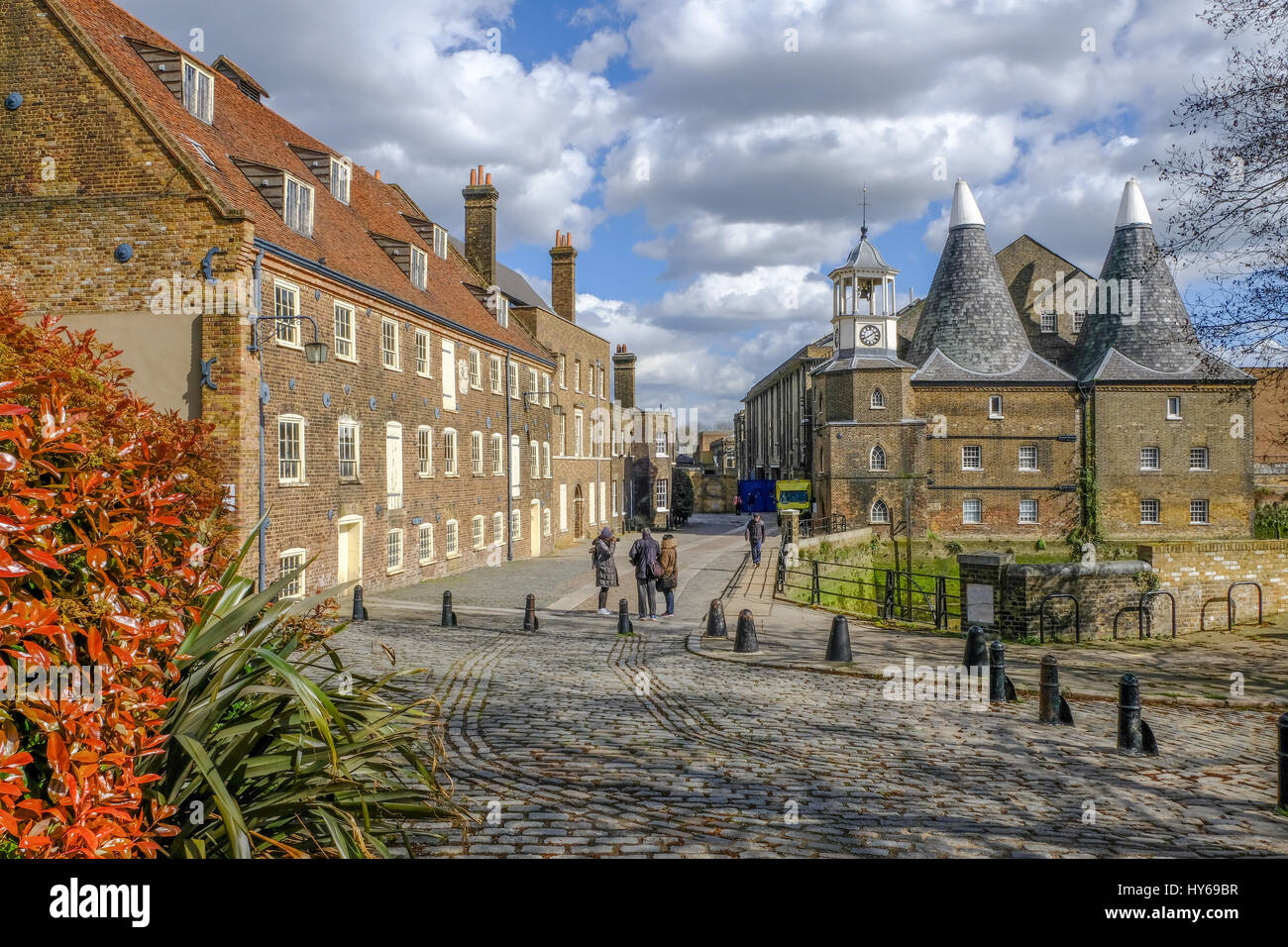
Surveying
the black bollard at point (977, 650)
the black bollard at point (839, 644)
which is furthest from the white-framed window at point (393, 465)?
the black bollard at point (977, 650)

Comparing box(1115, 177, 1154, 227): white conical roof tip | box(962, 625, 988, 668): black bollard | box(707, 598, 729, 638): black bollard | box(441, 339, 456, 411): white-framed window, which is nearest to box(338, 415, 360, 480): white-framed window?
box(441, 339, 456, 411): white-framed window

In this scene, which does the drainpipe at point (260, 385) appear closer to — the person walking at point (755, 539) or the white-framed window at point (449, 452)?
the white-framed window at point (449, 452)

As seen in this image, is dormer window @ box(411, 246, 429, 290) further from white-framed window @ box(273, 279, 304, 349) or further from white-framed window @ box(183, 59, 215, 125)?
white-framed window @ box(273, 279, 304, 349)

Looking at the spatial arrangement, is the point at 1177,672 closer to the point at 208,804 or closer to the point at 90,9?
the point at 208,804

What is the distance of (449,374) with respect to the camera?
26469 mm

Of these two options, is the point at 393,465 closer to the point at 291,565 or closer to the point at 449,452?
the point at 449,452

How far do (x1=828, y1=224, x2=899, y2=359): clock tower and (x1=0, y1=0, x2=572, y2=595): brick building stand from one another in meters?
27.1

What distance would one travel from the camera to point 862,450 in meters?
43.2

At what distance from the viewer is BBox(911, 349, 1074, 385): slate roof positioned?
43.7 meters

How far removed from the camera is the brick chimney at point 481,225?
115ft

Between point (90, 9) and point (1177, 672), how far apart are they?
77.4 ft

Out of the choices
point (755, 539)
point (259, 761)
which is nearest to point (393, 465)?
point (755, 539)

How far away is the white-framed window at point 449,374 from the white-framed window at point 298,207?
6827 mm

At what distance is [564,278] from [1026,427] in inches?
965
